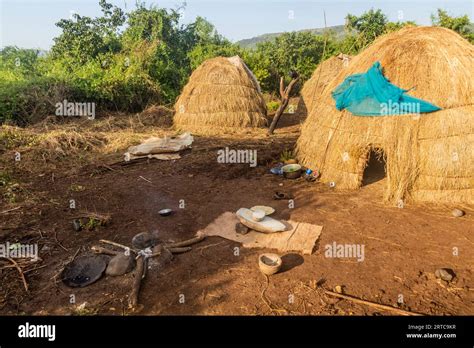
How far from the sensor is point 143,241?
4.80 meters

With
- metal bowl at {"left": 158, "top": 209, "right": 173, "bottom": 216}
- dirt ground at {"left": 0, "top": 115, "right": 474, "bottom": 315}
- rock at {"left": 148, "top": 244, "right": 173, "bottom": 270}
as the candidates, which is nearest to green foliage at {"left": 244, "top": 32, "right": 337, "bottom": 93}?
dirt ground at {"left": 0, "top": 115, "right": 474, "bottom": 315}

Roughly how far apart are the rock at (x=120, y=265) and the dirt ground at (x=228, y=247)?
9 centimetres

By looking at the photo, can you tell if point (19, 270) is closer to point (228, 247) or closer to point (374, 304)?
point (228, 247)

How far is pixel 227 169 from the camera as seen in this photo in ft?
26.5

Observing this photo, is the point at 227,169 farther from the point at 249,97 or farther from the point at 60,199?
the point at 249,97

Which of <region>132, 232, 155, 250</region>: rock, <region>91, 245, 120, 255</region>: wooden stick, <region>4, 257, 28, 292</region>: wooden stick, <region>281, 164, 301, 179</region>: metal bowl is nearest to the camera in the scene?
<region>4, 257, 28, 292</region>: wooden stick

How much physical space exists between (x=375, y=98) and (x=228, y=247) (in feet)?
13.7

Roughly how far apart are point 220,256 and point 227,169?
12.2 feet

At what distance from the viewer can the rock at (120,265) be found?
13.7 feet

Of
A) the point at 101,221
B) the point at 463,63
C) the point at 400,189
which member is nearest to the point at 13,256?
the point at 101,221

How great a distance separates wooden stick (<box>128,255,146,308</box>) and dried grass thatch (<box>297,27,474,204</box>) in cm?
467

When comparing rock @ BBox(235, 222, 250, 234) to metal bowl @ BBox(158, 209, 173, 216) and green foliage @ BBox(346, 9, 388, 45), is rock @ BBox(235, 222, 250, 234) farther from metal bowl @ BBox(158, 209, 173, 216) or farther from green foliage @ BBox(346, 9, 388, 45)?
green foliage @ BBox(346, 9, 388, 45)

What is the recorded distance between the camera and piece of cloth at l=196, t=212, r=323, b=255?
478 centimetres

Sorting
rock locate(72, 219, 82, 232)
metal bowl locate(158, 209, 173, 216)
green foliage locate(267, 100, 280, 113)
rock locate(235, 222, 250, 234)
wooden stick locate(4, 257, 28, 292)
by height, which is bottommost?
wooden stick locate(4, 257, 28, 292)
